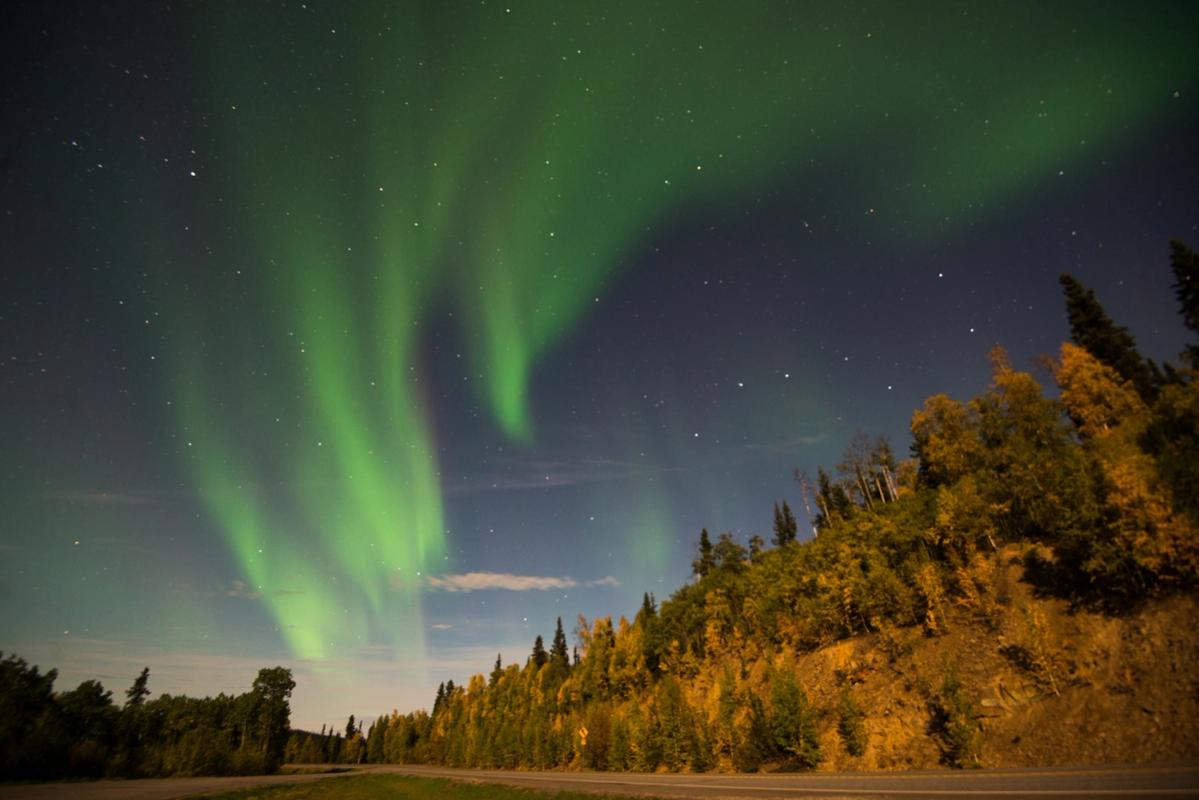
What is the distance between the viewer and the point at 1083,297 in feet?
188

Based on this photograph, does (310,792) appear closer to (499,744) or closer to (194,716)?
(499,744)

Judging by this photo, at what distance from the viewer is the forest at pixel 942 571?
28.5 meters

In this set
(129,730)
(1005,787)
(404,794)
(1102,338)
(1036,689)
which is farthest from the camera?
(129,730)

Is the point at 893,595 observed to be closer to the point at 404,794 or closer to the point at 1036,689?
the point at 1036,689

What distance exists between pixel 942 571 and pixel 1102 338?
35406 millimetres

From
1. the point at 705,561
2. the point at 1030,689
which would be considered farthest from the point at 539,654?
the point at 1030,689

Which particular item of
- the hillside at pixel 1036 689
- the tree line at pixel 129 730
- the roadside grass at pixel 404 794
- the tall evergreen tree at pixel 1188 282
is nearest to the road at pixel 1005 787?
the hillside at pixel 1036 689

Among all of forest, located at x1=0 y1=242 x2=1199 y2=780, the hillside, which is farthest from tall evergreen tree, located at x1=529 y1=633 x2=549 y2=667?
the hillside

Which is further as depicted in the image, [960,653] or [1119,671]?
[960,653]

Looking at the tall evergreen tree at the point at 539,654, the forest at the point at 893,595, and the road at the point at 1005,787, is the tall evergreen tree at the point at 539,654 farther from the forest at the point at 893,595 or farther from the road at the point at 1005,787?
the road at the point at 1005,787

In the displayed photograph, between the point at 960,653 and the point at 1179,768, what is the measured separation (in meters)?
21.5

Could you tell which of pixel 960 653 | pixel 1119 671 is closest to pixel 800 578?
pixel 960 653

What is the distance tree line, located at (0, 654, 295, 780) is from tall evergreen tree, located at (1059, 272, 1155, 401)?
116m

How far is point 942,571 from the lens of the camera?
4312 centimetres
